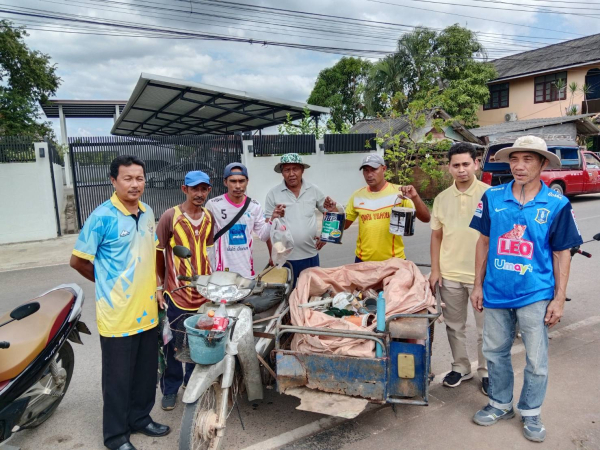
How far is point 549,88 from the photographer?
85.7ft

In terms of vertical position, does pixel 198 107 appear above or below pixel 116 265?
above

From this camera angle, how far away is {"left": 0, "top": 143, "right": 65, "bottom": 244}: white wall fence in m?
9.90

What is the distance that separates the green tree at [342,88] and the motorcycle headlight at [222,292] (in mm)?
26033

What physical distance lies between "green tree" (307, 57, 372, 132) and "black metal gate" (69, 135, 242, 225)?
16824 mm

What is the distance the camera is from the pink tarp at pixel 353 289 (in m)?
2.62

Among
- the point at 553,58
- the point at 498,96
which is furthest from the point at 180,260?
the point at 498,96

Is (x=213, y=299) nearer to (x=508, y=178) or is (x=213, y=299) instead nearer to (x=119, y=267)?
(x=119, y=267)

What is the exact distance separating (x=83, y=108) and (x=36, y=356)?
2895 cm

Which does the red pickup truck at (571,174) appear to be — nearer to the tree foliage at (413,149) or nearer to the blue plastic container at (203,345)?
the tree foliage at (413,149)

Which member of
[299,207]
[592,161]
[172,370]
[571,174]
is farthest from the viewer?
[592,161]

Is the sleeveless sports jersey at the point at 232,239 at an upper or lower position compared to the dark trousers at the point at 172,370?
upper

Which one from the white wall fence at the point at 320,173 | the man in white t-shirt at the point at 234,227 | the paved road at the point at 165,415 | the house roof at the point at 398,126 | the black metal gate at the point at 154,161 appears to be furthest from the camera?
the house roof at the point at 398,126

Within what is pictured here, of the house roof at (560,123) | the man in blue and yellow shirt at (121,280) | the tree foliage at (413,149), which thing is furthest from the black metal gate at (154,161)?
the house roof at (560,123)

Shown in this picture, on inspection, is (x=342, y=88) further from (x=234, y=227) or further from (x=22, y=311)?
(x=22, y=311)
